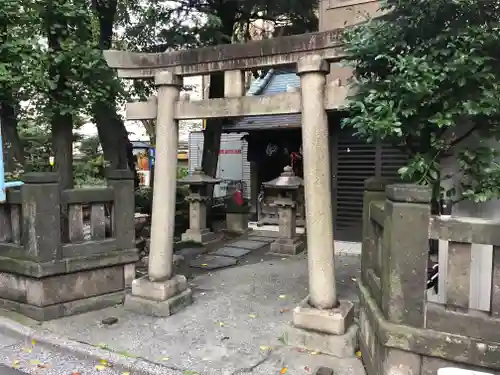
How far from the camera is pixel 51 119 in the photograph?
6.28 metres

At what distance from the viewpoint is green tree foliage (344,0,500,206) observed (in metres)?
3.33

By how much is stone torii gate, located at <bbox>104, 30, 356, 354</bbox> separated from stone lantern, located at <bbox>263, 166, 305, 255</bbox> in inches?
168

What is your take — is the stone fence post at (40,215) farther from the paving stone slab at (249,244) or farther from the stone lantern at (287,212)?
the paving stone slab at (249,244)

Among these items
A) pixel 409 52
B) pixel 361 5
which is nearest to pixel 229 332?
pixel 409 52

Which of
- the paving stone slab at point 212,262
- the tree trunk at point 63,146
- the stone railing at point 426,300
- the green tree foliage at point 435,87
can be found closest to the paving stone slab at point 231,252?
the paving stone slab at point 212,262

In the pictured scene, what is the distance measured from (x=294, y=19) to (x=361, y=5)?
6.79 feet

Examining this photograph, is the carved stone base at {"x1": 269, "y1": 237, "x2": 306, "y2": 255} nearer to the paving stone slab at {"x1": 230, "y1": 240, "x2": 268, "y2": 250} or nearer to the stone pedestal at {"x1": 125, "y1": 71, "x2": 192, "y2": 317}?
the paving stone slab at {"x1": 230, "y1": 240, "x2": 268, "y2": 250}

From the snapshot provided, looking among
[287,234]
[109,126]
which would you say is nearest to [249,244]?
[287,234]

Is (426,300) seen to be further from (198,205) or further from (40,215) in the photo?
(198,205)

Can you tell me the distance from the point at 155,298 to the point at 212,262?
344 centimetres

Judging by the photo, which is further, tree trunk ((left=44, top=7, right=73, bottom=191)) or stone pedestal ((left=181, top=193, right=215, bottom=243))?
stone pedestal ((left=181, top=193, right=215, bottom=243))

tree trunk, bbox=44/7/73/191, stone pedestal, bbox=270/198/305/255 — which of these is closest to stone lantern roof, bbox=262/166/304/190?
stone pedestal, bbox=270/198/305/255

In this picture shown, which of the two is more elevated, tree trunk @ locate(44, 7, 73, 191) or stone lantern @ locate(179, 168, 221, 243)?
tree trunk @ locate(44, 7, 73, 191)

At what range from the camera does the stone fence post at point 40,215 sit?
5215 millimetres
